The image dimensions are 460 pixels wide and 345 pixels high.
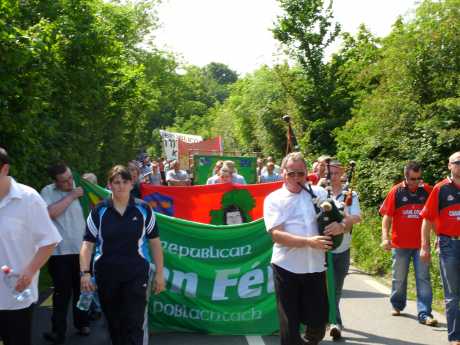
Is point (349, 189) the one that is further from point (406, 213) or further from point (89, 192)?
point (89, 192)

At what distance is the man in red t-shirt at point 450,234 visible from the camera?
22.8 feet

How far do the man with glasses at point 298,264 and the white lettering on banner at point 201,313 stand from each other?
1.99 meters

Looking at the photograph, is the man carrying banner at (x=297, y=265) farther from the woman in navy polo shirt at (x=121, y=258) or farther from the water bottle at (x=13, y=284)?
the water bottle at (x=13, y=284)

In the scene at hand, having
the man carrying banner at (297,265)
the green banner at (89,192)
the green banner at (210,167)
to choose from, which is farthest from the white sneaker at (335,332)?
the green banner at (210,167)

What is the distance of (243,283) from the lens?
25.6ft

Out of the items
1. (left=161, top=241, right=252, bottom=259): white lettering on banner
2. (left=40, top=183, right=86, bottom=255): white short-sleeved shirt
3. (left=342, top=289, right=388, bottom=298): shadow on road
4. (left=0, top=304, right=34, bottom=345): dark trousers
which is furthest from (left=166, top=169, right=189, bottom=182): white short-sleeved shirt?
(left=0, top=304, right=34, bottom=345): dark trousers

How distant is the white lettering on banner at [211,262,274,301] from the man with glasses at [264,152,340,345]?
2052mm

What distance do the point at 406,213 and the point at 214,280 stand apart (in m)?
2.58

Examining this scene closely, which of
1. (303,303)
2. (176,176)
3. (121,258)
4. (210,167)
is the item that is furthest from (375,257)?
(210,167)

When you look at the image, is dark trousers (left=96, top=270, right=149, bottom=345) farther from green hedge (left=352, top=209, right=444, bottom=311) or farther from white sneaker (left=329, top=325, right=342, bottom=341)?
green hedge (left=352, top=209, right=444, bottom=311)

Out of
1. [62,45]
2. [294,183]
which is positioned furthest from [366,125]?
[294,183]

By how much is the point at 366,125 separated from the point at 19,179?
1153 cm

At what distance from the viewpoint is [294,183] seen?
224 inches

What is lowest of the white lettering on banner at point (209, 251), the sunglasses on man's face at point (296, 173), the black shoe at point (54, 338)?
the black shoe at point (54, 338)
